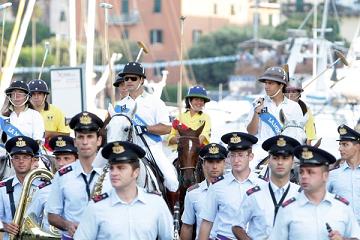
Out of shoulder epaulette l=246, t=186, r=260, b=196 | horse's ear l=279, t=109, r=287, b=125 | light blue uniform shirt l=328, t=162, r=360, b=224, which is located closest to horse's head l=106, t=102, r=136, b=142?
shoulder epaulette l=246, t=186, r=260, b=196

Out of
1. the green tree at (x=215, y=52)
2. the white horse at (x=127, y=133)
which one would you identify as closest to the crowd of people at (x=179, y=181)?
the white horse at (x=127, y=133)

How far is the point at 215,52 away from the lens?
116 m

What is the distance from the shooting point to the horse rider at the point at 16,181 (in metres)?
15.2

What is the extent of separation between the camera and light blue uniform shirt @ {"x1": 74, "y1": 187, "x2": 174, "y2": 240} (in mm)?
11273

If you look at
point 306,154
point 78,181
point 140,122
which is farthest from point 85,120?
point 140,122

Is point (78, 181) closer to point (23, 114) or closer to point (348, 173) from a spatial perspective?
point (348, 173)

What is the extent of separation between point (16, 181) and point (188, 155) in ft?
11.7

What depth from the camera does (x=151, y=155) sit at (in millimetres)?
16812

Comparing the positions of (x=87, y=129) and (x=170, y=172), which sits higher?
(x=87, y=129)

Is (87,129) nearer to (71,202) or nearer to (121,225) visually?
(71,202)

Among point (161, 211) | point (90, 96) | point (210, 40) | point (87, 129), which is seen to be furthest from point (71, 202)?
point (210, 40)

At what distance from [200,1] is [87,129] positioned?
109 meters

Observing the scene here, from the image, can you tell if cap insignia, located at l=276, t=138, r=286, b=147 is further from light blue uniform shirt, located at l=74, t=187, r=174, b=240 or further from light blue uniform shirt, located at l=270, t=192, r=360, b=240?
light blue uniform shirt, located at l=74, t=187, r=174, b=240

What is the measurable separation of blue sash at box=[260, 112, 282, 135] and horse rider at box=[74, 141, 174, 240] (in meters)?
6.46
